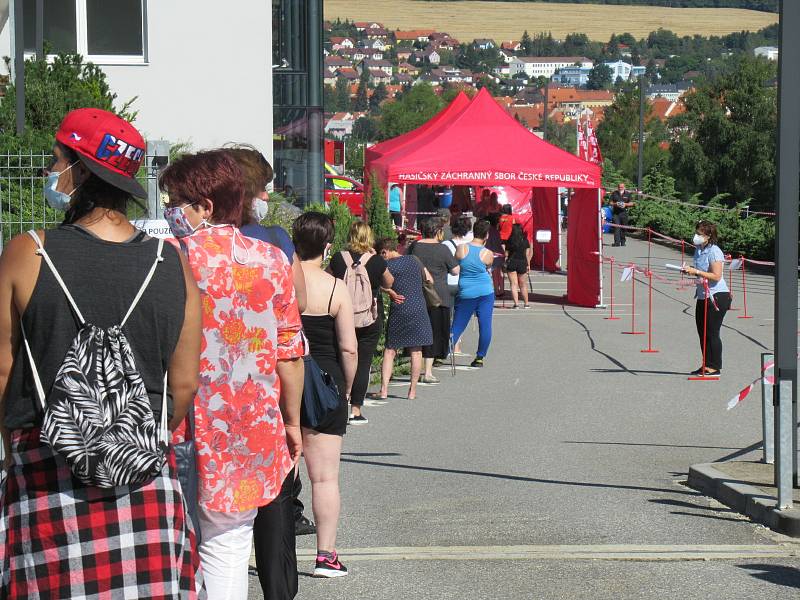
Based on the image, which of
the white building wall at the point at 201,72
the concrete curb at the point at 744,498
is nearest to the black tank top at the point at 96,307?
the concrete curb at the point at 744,498

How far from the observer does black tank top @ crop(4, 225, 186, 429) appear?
10.6 ft

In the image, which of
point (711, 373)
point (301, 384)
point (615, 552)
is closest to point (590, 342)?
point (711, 373)

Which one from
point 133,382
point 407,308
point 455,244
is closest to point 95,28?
point 455,244

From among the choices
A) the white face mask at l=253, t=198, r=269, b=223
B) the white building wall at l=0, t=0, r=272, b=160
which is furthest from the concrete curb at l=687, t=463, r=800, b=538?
the white building wall at l=0, t=0, r=272, b=160

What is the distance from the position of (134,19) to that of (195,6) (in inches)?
42.6

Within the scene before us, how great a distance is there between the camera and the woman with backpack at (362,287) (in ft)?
34.7

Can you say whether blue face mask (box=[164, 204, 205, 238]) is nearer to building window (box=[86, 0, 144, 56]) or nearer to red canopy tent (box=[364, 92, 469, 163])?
building window (box=[86, 0, 144, 56])

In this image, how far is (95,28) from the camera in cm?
1988

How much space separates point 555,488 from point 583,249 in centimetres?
1439

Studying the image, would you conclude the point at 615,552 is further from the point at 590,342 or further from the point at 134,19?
the point at 134,19

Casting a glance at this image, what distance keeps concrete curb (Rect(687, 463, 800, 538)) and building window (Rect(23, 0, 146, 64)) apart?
13.5 meters

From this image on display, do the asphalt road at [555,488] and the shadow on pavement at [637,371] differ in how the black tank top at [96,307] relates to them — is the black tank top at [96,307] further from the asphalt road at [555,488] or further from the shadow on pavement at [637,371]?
the shadow on pavement at [637,371]

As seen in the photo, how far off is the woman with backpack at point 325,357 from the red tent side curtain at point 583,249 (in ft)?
51.1

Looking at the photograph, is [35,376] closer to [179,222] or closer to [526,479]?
[179,222]
